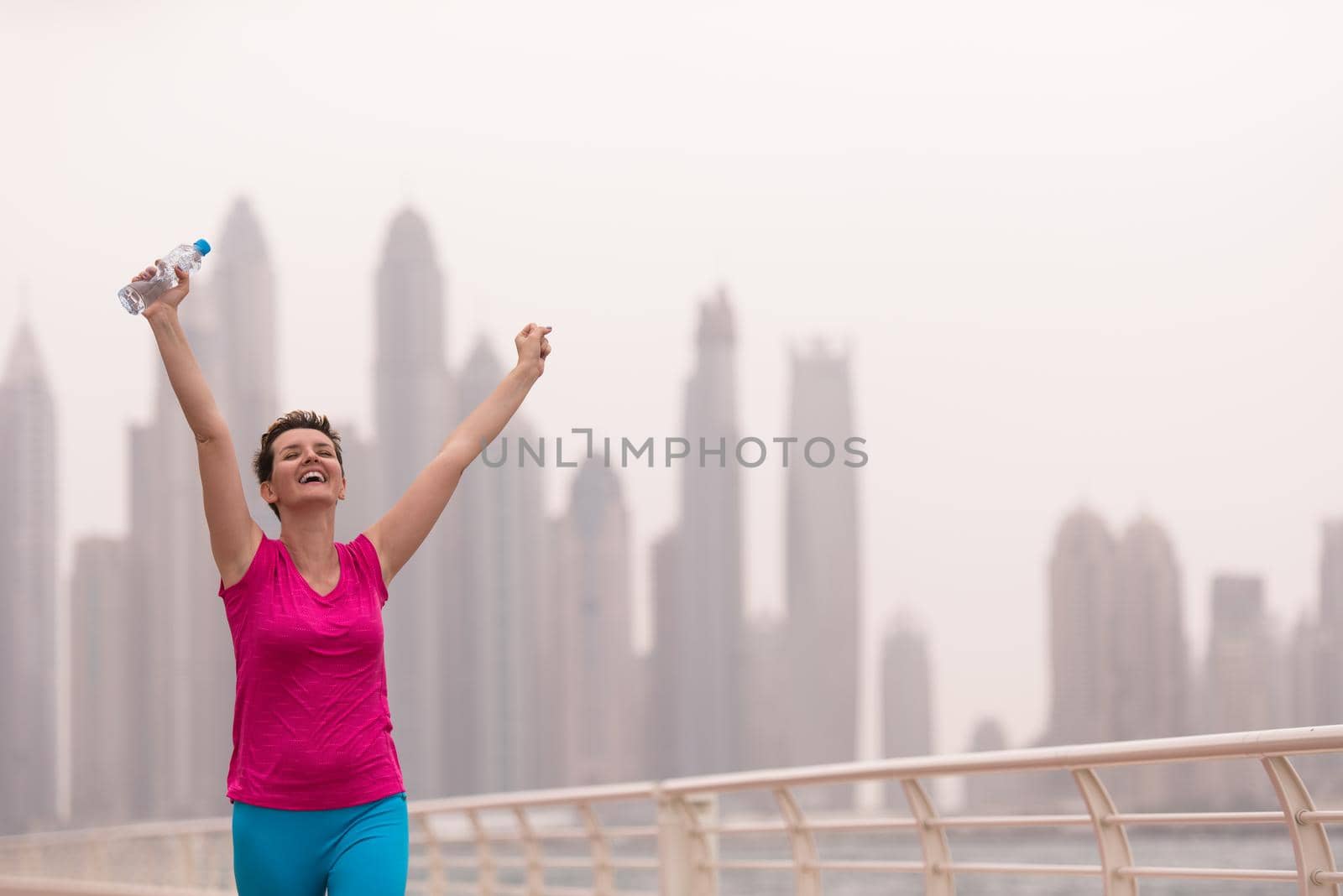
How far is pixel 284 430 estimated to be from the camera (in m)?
3.26

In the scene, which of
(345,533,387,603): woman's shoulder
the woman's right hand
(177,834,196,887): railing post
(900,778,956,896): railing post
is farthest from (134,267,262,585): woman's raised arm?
(177,834,196,887): railing post

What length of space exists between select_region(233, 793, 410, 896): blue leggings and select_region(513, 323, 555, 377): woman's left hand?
0.97m

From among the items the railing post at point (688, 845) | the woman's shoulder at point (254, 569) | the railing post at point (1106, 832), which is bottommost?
the railing post at point (688, 845)

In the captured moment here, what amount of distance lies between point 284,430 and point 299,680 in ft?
1.64

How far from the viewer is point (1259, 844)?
119688 mm

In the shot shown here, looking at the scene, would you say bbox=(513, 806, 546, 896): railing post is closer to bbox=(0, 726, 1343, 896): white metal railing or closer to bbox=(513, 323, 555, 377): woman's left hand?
bbox=(0, 726, 1343, 896): white metal railing

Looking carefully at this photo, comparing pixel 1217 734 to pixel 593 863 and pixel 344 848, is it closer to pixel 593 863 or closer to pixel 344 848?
pixel 344 848

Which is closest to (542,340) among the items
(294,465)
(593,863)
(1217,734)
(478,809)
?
(294,465)

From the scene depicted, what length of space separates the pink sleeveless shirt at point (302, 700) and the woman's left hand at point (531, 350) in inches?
27.4

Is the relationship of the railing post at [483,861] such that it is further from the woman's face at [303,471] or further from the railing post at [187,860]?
the woman's face at [303,471]

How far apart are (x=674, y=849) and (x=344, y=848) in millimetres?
3990

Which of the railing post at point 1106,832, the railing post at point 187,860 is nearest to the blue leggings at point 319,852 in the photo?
the railing post at point 1106,832

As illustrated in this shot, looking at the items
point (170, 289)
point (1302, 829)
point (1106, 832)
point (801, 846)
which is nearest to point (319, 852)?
point (170, 289)

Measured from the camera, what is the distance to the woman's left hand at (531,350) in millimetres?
3570
